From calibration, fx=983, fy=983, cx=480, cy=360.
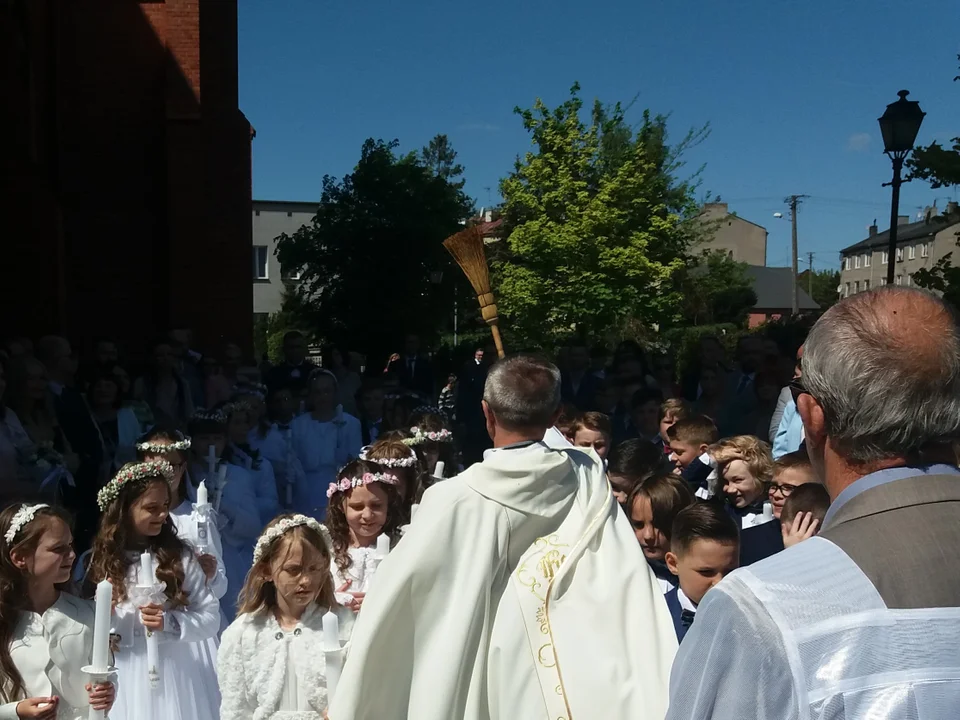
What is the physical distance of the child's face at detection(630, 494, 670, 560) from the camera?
458 cm

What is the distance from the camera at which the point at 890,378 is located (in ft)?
5.05

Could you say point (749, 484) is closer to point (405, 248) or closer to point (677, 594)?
point (677, 594)

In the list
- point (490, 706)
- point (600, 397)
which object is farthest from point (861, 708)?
point (600, 397)

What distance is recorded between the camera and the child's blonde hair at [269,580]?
14.0 feet

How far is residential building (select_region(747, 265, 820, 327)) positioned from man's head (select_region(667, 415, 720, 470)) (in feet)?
237

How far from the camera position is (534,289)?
29.0 meters

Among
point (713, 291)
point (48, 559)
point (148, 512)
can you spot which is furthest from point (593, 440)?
point (713, 291)

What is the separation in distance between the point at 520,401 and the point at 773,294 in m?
80.4

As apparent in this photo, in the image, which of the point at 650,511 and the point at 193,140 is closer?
the point at 650,511

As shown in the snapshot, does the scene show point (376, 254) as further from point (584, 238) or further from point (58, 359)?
point (58, 359)

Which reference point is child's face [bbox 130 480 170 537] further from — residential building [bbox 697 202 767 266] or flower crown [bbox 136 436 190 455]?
residential building [bbox 697 202 767 266]

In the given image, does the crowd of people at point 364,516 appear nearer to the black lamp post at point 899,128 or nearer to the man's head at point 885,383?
the man's head at point 885,383

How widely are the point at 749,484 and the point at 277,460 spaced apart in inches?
176

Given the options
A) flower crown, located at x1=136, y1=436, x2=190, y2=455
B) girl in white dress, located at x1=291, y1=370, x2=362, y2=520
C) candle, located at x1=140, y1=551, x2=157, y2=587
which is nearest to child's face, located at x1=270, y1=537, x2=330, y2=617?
candle, located at x1=140, y1=551, x2=157, y2=587
